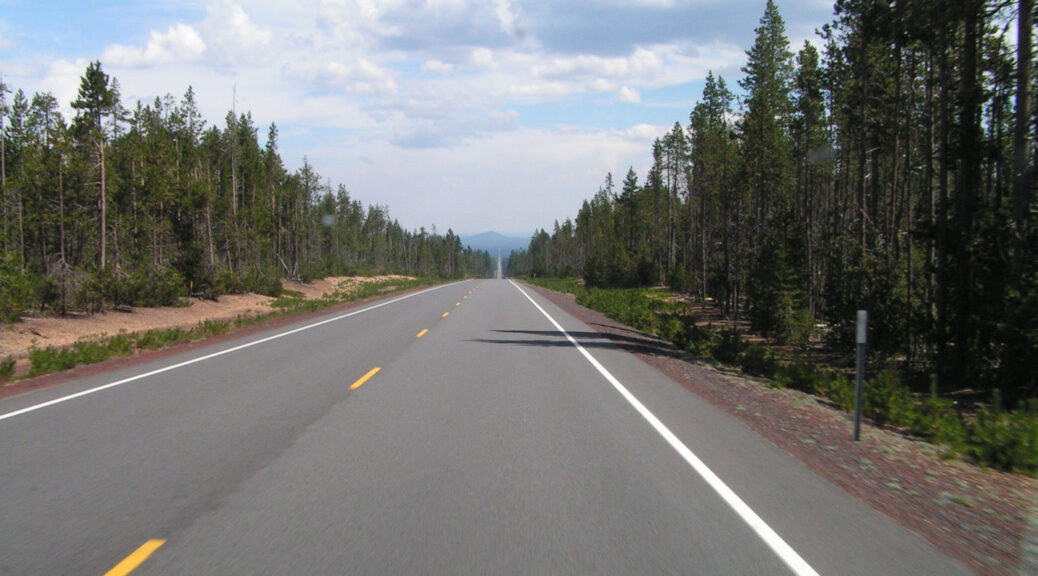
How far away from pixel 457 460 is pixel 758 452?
10.3ft

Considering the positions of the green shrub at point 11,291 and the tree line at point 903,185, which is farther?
the green shrub at point 11,291

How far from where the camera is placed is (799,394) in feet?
40.0

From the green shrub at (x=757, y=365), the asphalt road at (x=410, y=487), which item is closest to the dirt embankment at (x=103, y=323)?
the asphalt road at (x=410, y=487)

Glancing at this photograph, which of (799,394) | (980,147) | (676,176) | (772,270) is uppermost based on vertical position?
(676,176)

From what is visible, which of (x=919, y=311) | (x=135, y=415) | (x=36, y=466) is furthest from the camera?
(x=919, y=311)

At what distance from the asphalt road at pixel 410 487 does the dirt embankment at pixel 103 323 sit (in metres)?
8.20

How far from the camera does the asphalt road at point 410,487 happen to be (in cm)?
412

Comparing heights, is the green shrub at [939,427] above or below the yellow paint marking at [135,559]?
below

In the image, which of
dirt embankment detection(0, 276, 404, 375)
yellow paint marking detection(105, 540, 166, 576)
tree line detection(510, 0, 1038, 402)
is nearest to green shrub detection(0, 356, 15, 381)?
dirt embankment detection(0, 276, 404, 375)

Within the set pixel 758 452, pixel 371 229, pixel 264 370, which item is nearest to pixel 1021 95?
pixel 758 452

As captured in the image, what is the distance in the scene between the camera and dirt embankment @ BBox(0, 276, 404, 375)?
19.8 m

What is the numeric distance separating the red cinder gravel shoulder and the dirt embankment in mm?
13956

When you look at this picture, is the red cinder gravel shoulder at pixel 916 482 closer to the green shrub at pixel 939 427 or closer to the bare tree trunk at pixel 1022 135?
the green shrub at pixel 939 427

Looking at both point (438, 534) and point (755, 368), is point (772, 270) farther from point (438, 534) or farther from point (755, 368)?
point (438, 534)
